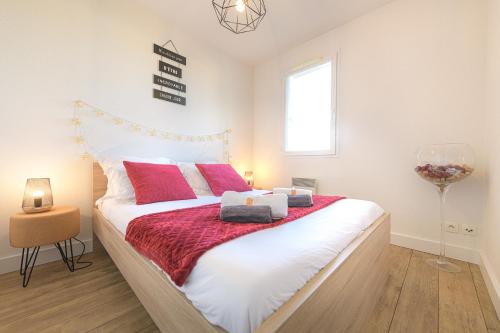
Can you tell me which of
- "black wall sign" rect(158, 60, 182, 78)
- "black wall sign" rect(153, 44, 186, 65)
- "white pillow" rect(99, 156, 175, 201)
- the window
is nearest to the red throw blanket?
"white pillow" rect(99, 156, 175, 201)

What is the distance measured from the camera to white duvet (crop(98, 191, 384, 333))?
0.60m

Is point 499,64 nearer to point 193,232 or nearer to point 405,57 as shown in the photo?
point 405,57

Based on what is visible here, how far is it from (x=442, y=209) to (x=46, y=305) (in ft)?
9.61

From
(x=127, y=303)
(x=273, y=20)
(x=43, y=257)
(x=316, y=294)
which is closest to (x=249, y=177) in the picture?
(x=273, y=20)

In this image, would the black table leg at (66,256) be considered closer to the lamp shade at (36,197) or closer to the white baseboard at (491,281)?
the lamp shade at (36,197)

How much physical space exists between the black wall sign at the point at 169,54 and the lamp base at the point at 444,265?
3341 mm

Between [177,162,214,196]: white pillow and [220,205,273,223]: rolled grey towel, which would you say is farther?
[177,162,214,196]: white pillow

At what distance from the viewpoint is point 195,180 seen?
2.30m

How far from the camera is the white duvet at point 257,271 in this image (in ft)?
1.95

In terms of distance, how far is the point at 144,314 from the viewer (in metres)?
1.21

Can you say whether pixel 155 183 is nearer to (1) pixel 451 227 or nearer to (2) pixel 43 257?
(2) pixel 43 257

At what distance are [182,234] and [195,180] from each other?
1400 mm

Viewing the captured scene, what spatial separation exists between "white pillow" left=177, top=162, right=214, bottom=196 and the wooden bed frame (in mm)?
891

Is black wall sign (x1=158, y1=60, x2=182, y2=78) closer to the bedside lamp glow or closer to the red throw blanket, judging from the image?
the bedside lamp glow
